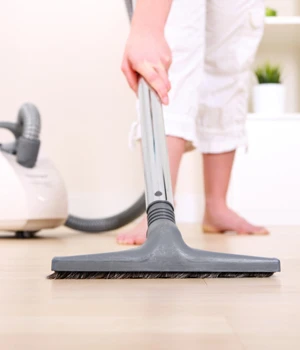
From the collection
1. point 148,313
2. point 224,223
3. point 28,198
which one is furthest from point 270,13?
point 148,313

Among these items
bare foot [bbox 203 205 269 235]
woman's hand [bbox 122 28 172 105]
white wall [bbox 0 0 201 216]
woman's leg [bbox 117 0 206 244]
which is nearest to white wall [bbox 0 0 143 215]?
white wall [bbox 0 0 201 216]

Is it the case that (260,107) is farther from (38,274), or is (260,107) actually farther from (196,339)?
(196,339)

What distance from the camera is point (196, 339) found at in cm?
39

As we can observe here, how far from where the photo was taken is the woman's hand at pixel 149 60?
790mm

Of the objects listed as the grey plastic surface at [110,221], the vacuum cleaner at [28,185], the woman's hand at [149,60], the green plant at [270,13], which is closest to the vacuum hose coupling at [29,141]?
the vacuum cleaner at [28,185]

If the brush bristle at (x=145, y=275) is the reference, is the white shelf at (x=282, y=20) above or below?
above

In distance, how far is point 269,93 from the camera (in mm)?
2311

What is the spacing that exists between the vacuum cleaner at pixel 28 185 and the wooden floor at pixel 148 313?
2.21 ft

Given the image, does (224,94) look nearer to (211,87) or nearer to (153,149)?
(211,87)

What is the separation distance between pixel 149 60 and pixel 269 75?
1.59 m

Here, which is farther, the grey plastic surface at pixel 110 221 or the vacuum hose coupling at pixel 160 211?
the grey plastic surface at pixel 110 221

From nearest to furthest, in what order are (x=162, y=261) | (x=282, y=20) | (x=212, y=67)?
(x=162, y=261) → (x=212, y=67) → (x=282, y=20)

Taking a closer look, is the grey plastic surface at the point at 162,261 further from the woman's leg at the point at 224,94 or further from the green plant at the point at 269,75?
the green plant at the point at 269,75

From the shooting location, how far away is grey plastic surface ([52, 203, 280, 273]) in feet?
2.16
